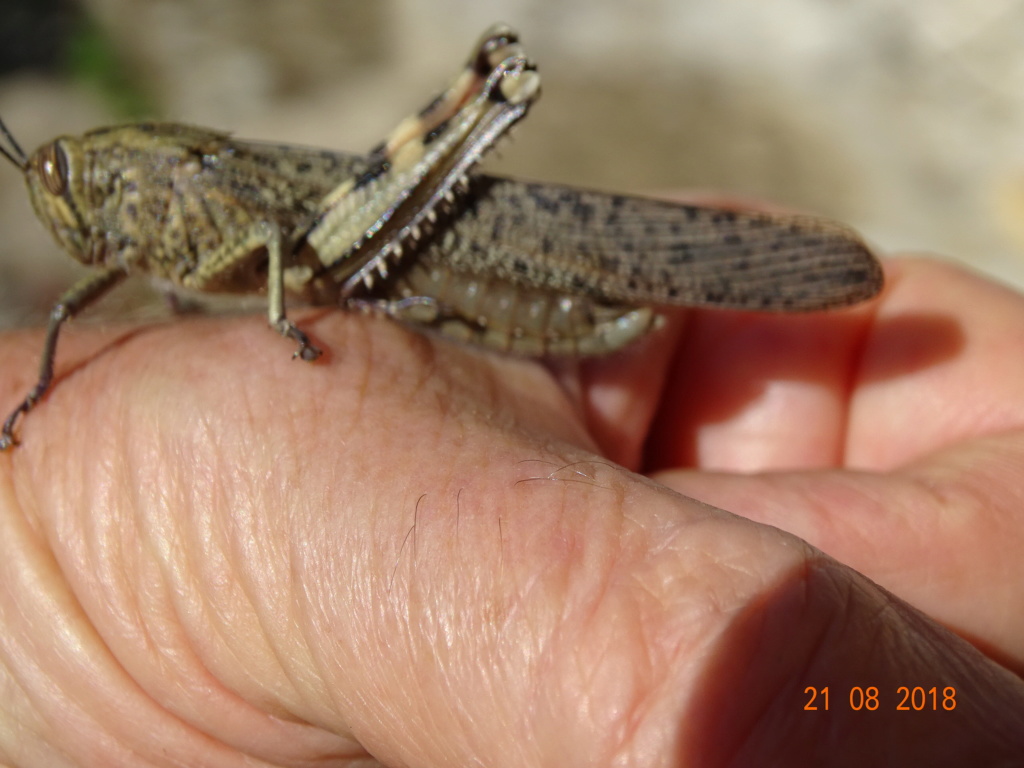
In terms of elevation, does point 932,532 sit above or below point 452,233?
below

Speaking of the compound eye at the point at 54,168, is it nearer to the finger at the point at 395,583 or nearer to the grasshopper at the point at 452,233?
the grasshopper at the point at 452,233

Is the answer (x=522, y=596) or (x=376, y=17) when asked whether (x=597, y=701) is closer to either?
(x=522, y=596)

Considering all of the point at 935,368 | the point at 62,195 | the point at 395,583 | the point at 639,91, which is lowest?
the point at 395,583

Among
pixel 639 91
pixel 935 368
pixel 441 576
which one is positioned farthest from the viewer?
pixel 639 91

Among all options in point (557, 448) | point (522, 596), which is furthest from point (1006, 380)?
point (522, 596)

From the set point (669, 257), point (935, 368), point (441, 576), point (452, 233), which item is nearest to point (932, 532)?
point (935, 368)

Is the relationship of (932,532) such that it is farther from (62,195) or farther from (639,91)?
(639,91)
